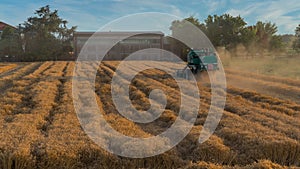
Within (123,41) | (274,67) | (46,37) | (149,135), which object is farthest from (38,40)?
(149,135)

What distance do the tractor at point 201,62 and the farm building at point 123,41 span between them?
26199mm

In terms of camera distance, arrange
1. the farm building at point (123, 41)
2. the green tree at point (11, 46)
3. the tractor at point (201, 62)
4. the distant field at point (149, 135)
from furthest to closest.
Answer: the farm building at point (123, 41) → the green tree at point (11, 46) → the tractor at point (201, 62) → the distant field at point (149, 135)

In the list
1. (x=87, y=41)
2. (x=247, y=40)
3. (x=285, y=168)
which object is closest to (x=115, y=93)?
(x=285, y=168)

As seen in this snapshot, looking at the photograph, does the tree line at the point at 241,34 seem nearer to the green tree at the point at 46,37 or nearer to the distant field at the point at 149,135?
the green tree at the point at 46,37

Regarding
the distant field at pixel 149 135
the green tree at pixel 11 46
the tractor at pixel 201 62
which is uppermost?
the green tree at pixel 11 46

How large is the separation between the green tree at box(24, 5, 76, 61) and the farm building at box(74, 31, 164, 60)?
2148mm

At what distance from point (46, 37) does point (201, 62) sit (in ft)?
113

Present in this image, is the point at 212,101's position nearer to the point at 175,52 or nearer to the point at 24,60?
the point at 175,52

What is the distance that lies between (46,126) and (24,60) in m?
39.1

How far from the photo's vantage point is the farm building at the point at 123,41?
43812mm

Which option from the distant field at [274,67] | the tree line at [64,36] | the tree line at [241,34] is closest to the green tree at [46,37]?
the tree line at [64,36]

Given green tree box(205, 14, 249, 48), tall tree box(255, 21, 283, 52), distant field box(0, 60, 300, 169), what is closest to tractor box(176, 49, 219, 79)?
distant field box(0, 60, 300, 169)

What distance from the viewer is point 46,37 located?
150 feet

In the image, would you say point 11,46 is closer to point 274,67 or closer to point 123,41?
point 123,41
